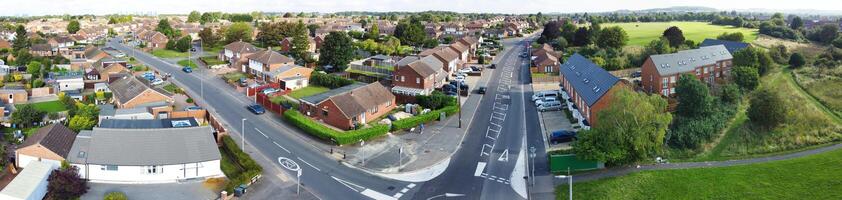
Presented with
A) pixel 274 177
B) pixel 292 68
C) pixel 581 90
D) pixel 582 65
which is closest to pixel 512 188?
pixel 274 177

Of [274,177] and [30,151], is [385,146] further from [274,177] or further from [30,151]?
[30,151]

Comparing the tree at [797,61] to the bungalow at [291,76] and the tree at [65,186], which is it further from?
the tree at [65,186]

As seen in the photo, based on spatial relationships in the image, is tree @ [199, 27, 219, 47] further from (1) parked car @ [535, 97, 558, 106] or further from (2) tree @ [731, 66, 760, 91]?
(2) tree @ [731, 66, 760, 91]

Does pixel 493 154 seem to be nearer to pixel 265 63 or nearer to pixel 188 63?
pixel 265 63

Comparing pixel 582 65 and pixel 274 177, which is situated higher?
pixel 582 65

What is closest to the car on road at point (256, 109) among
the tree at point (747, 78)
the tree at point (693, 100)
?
the tree at point (693, 100)

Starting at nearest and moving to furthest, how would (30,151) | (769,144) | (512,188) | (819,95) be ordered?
(512,188), (30,151), (769,144), (819,95)
